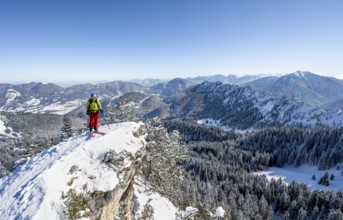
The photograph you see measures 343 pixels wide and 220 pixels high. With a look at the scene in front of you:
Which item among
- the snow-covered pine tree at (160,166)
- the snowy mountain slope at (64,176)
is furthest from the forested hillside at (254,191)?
the snowy mountain slope at (64,176)

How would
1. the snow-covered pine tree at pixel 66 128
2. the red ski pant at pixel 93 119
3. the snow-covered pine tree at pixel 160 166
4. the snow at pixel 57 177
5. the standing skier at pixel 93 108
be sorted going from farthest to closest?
the snow-covered pine tree at pixel 66 128 → the snow-covered pine tree at pixel 160 166 → the red ski pant at pixel 93 119 → the standing skier at pixel 93 108 → the snow at pixel 57 177

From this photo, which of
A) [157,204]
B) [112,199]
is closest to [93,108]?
[112,199]

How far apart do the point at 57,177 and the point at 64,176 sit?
61 centimetres

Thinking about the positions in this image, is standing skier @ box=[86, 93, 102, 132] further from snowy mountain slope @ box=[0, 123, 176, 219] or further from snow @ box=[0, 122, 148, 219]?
snowy mountain slope @ box=[0, 123, 176, 219]

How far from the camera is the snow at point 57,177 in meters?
18.1

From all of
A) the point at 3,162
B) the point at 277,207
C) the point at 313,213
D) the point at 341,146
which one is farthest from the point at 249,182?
the point at 3,162

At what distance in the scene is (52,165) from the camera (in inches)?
904

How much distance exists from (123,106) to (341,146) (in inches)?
6845

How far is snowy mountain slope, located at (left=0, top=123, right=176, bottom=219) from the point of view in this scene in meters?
18.2

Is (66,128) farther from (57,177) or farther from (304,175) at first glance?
(304,175)

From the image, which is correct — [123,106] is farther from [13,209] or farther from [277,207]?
[277,207]

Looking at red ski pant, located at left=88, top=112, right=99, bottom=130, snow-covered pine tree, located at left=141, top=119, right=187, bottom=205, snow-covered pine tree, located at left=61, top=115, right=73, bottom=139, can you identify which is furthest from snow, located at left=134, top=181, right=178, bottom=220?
snow-covered pine tree, located at left=61, top=115, right=73, bottom=139

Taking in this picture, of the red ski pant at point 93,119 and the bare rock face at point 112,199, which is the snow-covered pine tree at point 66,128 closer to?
the red ski pant at point 93,119

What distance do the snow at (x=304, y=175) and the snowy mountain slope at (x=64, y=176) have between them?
140m
